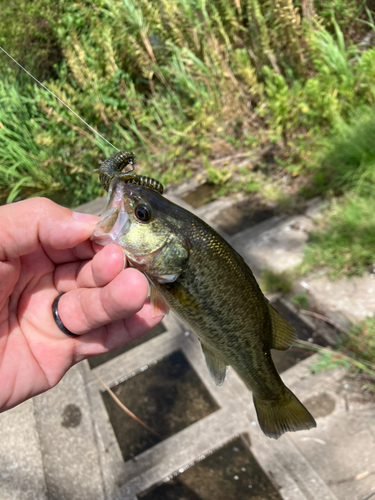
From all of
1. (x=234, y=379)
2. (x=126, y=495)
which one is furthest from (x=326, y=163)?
(x=126, y=495)

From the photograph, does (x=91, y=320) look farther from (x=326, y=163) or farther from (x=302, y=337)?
(x=326, y=163)

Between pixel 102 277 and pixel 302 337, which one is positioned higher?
pixel 102 277

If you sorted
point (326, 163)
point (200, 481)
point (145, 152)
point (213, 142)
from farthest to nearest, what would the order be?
point (145, 152)
point (213, 142)
point (326, 163)
point (200, 481)

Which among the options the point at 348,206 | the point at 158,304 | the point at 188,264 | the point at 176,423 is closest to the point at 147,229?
the point at 188,264

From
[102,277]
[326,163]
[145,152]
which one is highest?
[102,277]

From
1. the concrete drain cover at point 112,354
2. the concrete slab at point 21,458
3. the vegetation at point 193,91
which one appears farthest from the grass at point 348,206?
the concrete slab at point 21,458

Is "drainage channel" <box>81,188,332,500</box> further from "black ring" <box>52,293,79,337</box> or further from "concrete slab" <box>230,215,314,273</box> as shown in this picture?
"black ring" <box>52,293,79,337</box>

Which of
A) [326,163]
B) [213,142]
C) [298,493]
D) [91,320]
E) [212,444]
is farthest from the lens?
[213,142]
